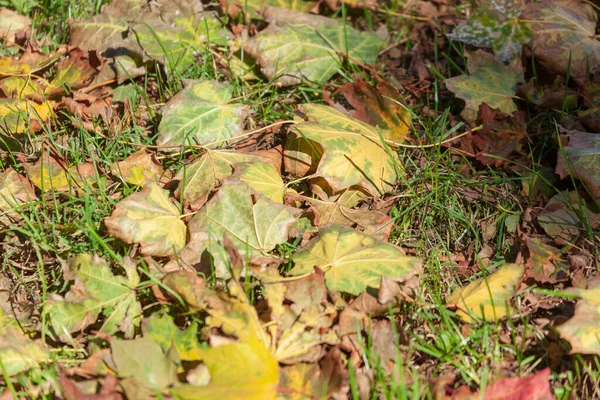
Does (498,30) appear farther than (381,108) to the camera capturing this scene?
Yes

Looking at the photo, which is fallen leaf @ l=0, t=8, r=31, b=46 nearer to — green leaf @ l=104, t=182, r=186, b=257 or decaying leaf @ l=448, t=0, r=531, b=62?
green leaf @ l=104, t=182, r=186, b=257

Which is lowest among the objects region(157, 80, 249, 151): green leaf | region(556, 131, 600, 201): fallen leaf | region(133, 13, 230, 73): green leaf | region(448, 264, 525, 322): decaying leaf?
region(448, 264, 525, 322): decaying leaf

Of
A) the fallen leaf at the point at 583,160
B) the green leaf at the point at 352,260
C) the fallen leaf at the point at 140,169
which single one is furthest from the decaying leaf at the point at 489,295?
the fallen leaf at the point at 140,169

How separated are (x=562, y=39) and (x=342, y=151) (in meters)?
1.09

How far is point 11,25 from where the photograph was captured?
107 inches

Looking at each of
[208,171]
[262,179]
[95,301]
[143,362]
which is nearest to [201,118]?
[208,171]

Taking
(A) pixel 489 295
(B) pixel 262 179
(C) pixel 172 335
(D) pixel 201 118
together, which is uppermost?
(D) pixel 201 118

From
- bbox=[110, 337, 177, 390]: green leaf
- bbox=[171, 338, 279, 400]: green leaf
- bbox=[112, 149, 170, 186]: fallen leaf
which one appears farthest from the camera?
bbox=[112, 149, 170, 186]: fallen leaf

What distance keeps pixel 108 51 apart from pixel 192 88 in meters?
0.49

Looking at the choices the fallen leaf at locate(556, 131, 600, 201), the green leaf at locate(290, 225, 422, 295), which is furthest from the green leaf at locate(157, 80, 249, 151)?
the fallen leaf at locate(556, 131, 600, 201)

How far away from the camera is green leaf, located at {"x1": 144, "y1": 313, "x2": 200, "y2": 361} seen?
166 cm

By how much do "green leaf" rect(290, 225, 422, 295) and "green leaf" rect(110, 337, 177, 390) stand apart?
1.48 ft

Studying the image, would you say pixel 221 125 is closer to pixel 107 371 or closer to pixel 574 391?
pixel 107 371

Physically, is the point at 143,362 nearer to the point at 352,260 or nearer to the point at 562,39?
the point at 352,260
